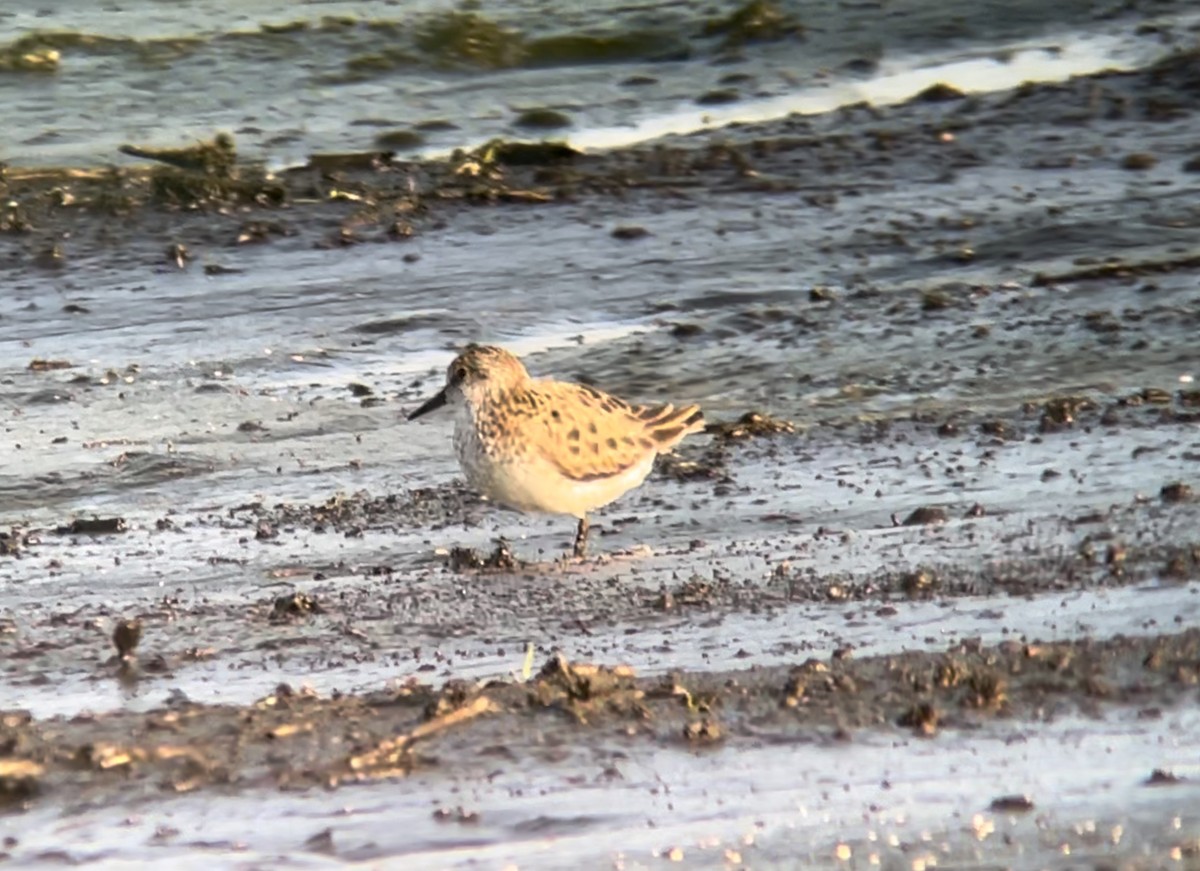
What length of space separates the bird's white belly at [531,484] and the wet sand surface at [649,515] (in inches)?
6.1

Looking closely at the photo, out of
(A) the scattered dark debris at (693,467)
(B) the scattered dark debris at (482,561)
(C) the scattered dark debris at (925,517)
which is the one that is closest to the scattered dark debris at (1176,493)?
(C) the scattered dark debris at (925,517)

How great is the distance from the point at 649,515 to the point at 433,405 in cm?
80

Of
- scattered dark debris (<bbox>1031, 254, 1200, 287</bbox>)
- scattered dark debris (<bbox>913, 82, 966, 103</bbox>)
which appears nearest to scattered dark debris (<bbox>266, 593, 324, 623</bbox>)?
scattered dark debris (<bbox>1031, 254, 1200, 287</bbox>)

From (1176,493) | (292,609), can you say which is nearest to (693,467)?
(1176,493)

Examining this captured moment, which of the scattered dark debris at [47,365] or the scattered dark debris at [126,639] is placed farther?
the scattered dark debris at [47,365]

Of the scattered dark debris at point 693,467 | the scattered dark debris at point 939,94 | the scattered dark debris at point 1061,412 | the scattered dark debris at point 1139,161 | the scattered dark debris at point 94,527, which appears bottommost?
the scattered dark debris at point 693,467

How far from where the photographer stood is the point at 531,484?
7.15m

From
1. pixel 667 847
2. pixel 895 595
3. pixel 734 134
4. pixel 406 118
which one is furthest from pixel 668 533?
pixel 406 118

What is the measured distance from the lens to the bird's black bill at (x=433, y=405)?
770 centimetres

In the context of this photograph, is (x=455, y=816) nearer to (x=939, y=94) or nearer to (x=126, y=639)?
(x=126, y=639)

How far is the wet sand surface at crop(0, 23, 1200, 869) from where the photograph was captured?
15.7 feet

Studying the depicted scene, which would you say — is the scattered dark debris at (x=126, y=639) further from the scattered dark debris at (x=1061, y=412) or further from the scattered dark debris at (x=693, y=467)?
the scattered dark debris at (x=1061, y=412)

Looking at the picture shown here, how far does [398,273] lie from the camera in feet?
34.5

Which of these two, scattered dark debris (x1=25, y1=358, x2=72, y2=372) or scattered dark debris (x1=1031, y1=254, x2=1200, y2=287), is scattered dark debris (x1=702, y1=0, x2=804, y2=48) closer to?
scattered dark debris (x1=1031, y1=254, x2=1200, y2=287)
